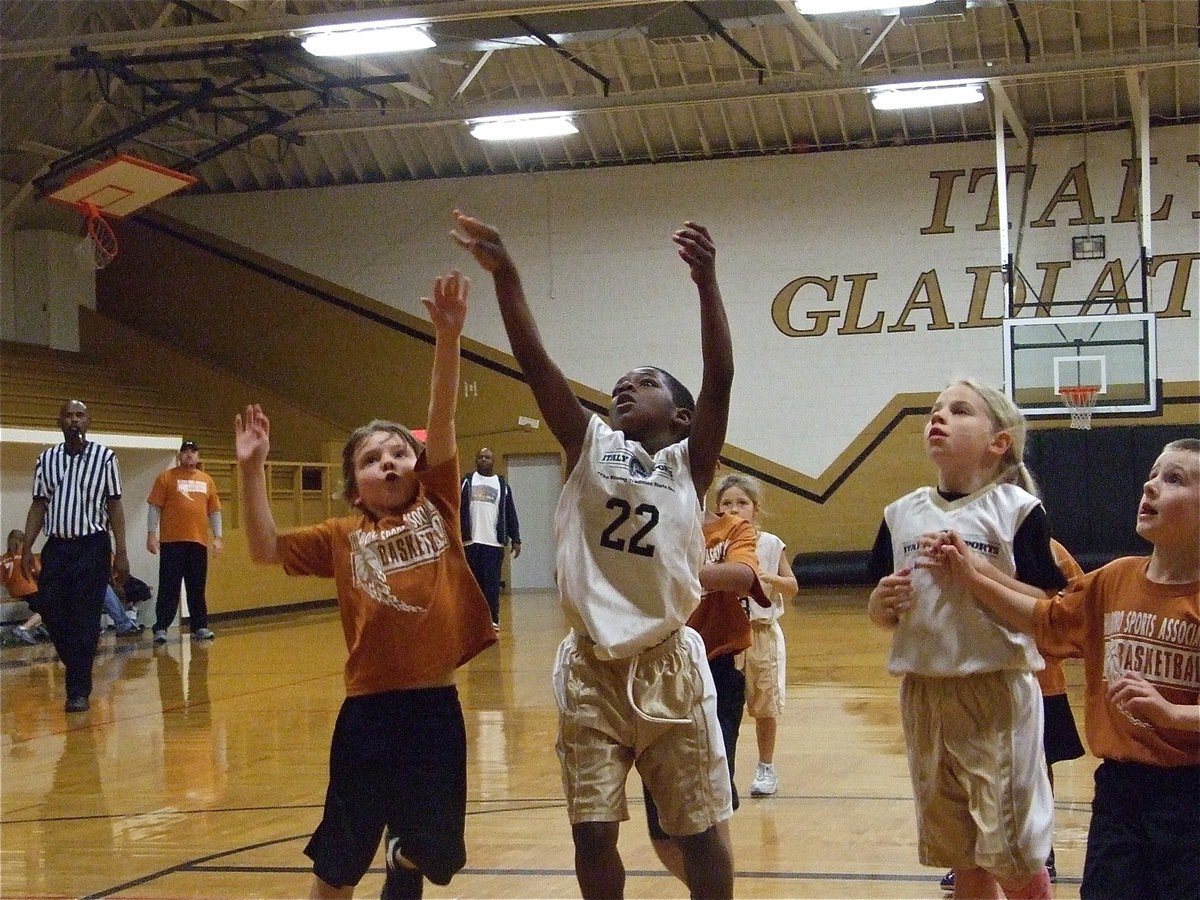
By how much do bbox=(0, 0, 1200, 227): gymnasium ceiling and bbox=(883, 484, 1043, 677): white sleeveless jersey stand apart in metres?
10.4

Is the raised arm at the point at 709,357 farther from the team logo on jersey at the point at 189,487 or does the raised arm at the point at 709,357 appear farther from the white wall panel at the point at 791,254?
the white wall panel at the point at 791,254

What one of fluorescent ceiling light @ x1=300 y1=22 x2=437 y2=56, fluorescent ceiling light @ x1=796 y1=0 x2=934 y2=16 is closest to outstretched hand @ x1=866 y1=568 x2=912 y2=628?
fluorescent ceiling light @ x1=796 y1=0 x2=934 y2=16

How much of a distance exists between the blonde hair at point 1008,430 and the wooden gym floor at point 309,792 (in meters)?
1.44

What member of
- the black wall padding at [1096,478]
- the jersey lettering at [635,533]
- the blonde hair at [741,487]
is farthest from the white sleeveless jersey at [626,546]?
the black wall padding at [1096,478]

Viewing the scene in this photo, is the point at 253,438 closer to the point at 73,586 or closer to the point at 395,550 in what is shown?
the point at 395,550

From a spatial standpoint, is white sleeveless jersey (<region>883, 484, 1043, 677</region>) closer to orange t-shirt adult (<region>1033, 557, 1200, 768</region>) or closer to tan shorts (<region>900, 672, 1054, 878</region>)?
tan shorts (<region>900, 672, 1054, 878</region>)

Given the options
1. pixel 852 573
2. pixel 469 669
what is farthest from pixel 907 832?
pixel 852 573

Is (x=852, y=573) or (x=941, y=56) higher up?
(x=941, y=56)

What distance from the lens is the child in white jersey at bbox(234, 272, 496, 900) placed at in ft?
11.0

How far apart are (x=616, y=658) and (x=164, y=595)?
10.7m

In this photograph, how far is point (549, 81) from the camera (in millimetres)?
18156

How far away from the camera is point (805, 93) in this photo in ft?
51.9

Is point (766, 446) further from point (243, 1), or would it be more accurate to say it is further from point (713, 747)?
point (713, 747)

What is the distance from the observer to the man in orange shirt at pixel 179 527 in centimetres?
1284
